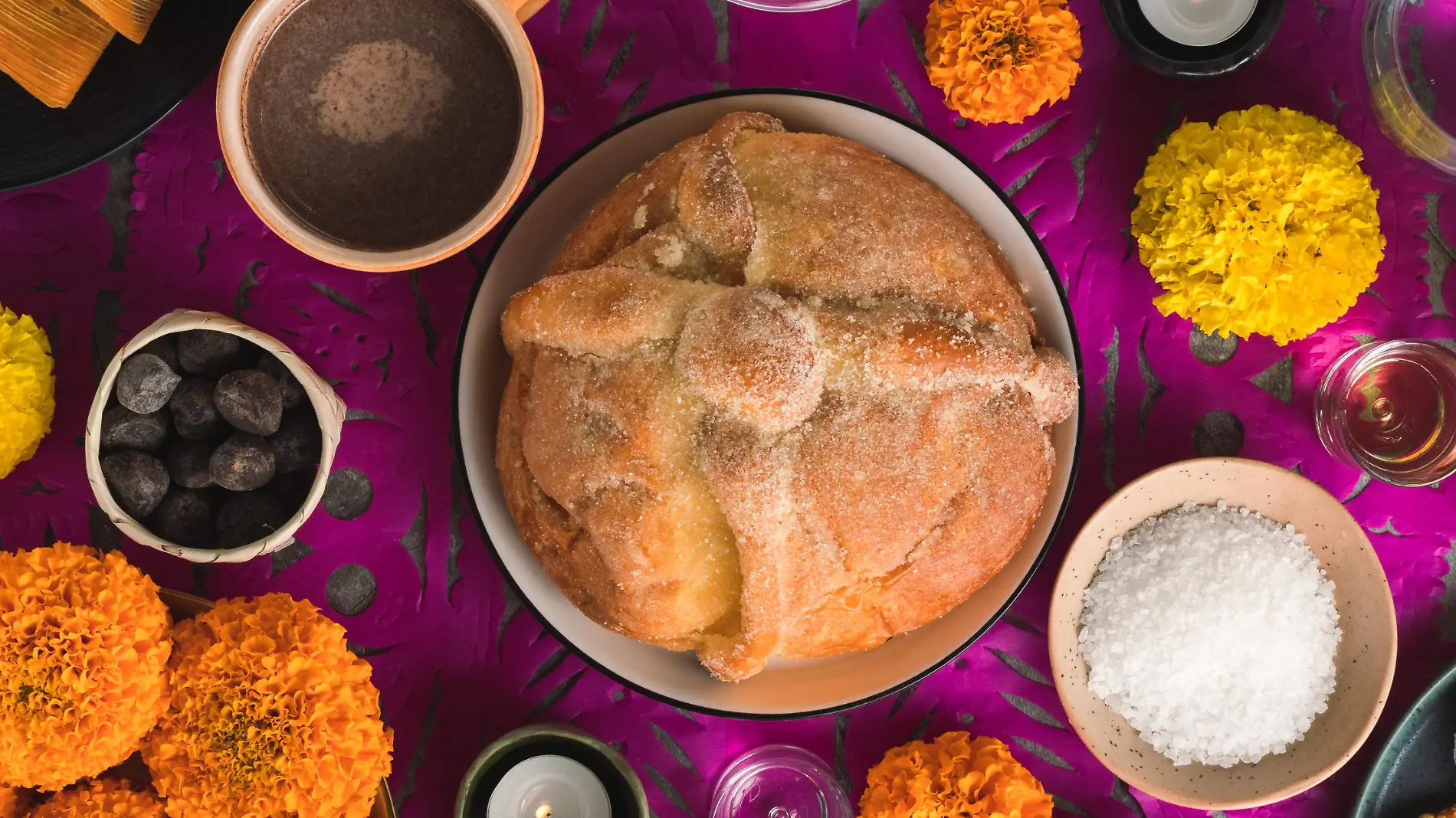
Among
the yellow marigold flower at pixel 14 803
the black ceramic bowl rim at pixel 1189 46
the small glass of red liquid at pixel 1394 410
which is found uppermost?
the black ceramic bowl rim at pixel 1189 46

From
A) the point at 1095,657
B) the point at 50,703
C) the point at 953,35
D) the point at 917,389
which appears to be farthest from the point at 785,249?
the point at 50,703

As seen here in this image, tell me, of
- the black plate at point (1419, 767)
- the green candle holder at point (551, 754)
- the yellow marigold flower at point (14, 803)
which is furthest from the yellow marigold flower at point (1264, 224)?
the yellow marigold flower at point (14, 803)

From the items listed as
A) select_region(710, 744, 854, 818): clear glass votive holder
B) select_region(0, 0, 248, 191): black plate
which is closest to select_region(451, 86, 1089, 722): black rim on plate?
select_region(710, 744, 854, 818): clear glass votive holder

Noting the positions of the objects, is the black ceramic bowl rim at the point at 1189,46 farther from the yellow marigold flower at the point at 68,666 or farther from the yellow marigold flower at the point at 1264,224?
the yellow marigold flower at the point at 68,666

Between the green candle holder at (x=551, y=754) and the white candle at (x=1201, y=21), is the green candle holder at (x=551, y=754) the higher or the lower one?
the lower one

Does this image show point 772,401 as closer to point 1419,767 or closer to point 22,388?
point 22,388

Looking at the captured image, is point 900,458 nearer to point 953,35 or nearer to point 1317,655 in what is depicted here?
point 953,35

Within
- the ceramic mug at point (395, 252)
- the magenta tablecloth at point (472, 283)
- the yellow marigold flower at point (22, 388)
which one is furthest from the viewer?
the magenta tablecloth at point (472, 283)

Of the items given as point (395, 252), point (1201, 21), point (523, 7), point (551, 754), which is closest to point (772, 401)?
point (395, 252)

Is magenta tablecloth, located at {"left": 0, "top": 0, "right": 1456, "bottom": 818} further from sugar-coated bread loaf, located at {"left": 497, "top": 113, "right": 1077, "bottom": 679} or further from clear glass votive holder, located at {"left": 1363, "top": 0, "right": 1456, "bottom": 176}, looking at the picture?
sugar-coated bread loaf, located at {"left": 497, "top": 113, "right": 1077, "bottom": 679}
